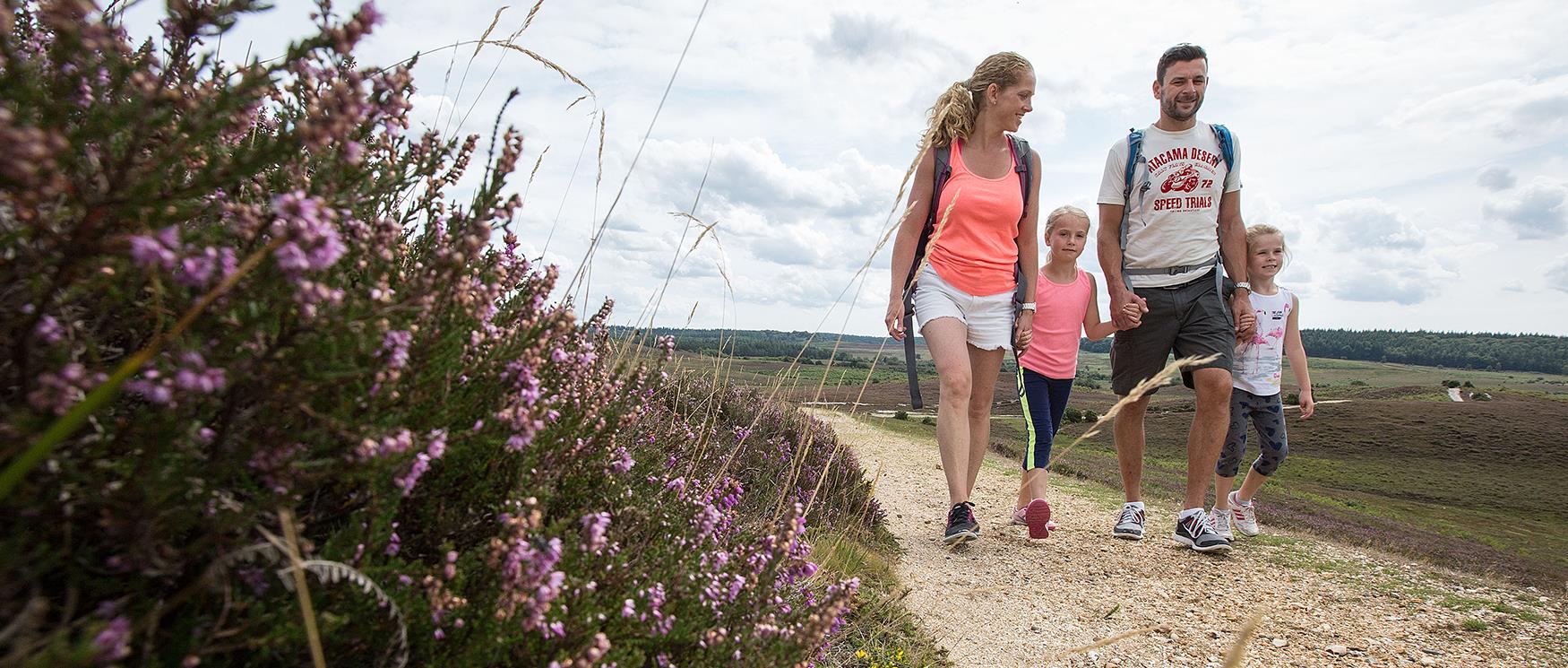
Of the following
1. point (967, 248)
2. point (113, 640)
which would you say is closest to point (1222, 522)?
point (967, 248)

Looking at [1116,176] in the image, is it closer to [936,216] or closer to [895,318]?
[936,216]

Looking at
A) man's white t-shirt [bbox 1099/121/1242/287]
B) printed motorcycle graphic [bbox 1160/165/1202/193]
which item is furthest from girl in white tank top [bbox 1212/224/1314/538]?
printed motorcycle graphic [bbox 1160/165/1202/193]

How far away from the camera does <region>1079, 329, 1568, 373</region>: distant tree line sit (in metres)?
132

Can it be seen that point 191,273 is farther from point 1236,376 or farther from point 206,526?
point 1236,376

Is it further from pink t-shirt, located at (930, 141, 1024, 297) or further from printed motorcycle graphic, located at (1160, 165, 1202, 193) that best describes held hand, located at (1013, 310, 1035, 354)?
printed motorcycle graphic, located at (1160, 165, 1202, 193)

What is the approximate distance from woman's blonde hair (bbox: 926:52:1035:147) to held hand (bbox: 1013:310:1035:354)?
141 cm

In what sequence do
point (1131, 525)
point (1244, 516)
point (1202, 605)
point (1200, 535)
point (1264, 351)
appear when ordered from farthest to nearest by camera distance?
point (1244, 516) → point (1264, 351) → point (1131, 525) → point (1200, 535) → point (1202, 605)

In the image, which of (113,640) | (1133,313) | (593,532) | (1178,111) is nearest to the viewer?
(113,640)

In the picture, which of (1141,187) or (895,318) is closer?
(895,318)

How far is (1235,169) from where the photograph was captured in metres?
6.29

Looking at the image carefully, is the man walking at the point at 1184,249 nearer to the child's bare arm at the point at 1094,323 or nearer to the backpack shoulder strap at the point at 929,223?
the child's bare arm at the point at 1094,323

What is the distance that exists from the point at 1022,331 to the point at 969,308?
2.05 feet

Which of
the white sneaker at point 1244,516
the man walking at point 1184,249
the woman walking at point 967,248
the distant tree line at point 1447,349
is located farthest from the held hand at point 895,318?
the distant tree line at point 1447,349

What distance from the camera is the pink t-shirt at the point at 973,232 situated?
5789 mm
